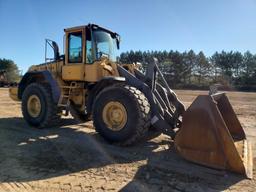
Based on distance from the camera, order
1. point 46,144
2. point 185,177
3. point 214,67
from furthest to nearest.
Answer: point 214,67 → point 46,144 → point 185,177

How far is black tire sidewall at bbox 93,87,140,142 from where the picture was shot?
5.69 meters

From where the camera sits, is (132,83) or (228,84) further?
(228,84)

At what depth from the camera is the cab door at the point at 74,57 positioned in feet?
24.4

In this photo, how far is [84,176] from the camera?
4473mm

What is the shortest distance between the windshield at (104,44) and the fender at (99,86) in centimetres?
92

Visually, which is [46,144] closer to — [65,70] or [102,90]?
[102,90]

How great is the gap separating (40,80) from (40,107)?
3.24 feet

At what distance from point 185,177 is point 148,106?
1.70 meters

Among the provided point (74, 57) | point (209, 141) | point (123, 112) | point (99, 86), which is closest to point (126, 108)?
point (123, 112)

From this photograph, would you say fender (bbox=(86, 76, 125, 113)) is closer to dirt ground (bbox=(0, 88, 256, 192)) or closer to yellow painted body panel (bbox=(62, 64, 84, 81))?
yellow painted body panel (bbox=(62, 64, 84, 81))

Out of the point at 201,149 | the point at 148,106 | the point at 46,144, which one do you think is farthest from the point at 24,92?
the point at 201,149

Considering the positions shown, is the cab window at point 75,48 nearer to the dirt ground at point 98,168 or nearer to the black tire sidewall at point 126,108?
the black tire sidewall at point 126,108

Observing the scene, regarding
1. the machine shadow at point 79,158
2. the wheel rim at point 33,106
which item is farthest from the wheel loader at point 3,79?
the machine shadow at point 79,158

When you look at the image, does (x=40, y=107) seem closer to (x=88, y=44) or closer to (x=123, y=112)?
(x=88, y=44)
